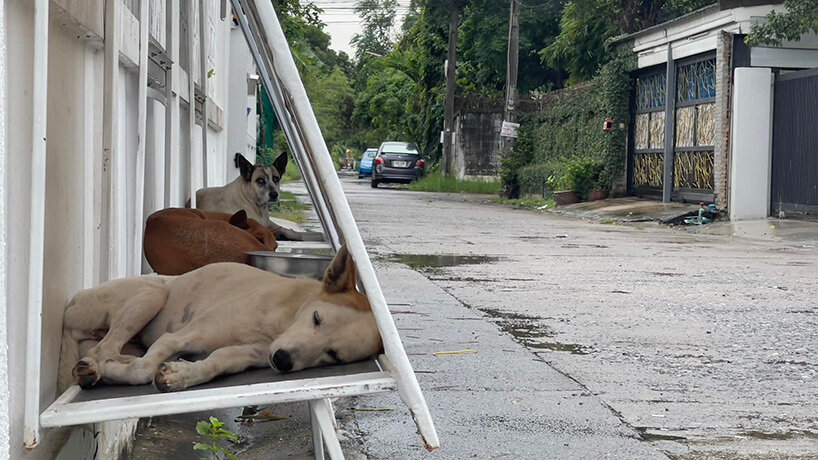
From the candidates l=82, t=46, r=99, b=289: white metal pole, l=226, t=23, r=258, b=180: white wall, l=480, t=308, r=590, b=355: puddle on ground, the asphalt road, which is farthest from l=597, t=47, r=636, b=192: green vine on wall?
l=82, t=46, r=99, b=289: white metal pole

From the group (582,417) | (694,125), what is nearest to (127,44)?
(582,417)

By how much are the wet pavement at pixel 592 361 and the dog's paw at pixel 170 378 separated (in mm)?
1271

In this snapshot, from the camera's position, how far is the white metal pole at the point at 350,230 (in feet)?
8.88

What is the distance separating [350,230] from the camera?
278 cm

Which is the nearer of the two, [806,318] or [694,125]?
[806,318]

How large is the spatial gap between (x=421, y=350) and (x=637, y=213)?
15.3m

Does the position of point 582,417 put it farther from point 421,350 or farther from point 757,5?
point 757,5

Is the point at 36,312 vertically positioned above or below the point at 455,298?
above

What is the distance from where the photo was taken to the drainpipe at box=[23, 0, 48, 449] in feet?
8.59

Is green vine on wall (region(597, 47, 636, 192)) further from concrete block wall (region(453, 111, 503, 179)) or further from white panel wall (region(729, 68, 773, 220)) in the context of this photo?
concrete block wall (region(453, 111, 503, 179))

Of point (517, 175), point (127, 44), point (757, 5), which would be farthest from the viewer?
point (517, 175)

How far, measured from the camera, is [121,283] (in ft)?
11.1

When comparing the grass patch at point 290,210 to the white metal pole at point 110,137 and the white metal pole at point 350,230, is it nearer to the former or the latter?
the white metal pole at point 110,137

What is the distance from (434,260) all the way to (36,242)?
9314 millimetres
